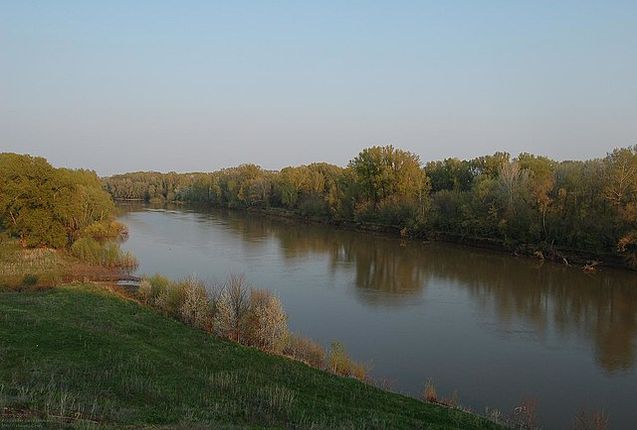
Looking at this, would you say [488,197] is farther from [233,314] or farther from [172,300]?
[233,314]

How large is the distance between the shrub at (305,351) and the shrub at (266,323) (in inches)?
15.8

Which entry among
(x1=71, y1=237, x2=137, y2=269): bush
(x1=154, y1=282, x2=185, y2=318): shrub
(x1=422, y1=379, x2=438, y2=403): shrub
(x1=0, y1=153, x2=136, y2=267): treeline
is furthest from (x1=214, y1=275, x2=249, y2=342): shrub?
(x1=0, y1=153, x2=136, y2=267): treeline

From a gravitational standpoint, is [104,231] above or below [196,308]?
above

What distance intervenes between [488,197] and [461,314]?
2350cm

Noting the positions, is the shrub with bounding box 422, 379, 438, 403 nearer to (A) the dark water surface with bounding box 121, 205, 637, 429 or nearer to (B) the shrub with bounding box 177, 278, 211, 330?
(A) the dark water surface with bounding box 121, 205, 637, 429

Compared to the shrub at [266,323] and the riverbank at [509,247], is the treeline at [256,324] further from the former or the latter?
the riverbank at [509,247]

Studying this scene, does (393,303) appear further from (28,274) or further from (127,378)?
(28,274)

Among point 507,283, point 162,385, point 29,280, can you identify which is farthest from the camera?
point 507,283

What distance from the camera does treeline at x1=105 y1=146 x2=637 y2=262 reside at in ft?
114

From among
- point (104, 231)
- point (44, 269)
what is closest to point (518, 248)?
point (44, 269)

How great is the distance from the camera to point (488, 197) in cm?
4369

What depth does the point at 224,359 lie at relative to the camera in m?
13.6

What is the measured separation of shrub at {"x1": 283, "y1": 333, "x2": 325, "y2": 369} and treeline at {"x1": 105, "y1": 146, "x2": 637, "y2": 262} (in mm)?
25095

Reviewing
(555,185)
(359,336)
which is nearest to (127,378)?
(359,336)
